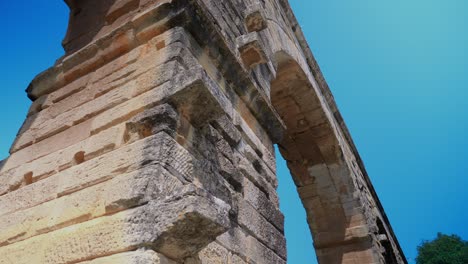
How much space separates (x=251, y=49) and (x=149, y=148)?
1.59 m

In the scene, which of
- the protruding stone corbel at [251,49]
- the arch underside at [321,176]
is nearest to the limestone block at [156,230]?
the protruding stone corbel at [251,49]

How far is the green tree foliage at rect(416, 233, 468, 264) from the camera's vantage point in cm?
1492

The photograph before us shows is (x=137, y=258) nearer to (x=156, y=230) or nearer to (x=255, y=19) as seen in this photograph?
(x=156, y=230)

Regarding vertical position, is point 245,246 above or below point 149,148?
below

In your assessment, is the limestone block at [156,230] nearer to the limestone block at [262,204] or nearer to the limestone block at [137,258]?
the limestone block at [137,258]

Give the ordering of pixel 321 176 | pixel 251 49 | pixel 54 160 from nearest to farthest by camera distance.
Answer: pixel 54 160 < pixel 251 49 < pixel 321 176

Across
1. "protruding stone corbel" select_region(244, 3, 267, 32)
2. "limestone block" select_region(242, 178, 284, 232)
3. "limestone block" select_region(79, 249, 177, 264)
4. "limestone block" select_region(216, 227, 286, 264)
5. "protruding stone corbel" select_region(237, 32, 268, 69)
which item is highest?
"protruding stone corbel" select_region(244, 3, 267, 32)

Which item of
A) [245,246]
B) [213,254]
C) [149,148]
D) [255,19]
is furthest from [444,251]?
[149,148]

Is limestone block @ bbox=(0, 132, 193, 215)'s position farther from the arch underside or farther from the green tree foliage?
the green tree foliage

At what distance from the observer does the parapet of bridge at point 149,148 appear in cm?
140

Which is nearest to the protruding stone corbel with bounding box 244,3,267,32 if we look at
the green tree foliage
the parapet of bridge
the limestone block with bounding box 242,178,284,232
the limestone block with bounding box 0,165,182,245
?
the parapet of bridge

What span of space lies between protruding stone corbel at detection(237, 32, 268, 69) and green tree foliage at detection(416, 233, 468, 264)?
16.3m

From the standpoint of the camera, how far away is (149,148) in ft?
5.14

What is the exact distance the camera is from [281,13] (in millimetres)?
5652
